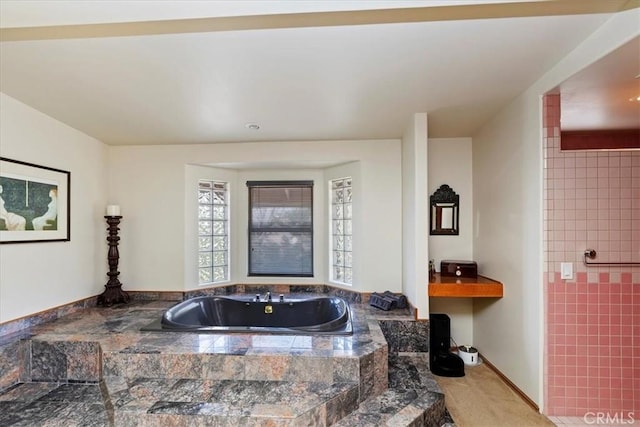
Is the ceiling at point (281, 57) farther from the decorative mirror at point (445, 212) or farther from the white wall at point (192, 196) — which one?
the decorative mirror at point (445, 212)

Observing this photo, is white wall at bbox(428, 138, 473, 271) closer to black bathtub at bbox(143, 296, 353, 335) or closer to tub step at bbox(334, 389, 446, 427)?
black bathtub at bbox(143, 296, 353, 335)

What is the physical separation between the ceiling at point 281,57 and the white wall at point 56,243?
21cm

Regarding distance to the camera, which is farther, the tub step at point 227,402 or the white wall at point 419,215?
the white wall at point 419,215

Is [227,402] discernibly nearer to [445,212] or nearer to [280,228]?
[280,228]

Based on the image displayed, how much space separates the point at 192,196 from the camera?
3748 millimetres

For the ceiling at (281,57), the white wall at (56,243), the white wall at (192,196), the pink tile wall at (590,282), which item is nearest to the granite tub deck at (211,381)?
the white wall at (56,243)

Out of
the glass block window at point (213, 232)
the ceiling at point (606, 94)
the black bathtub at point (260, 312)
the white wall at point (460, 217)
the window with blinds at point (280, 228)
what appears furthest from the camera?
the window with blinds at point (280, 228)

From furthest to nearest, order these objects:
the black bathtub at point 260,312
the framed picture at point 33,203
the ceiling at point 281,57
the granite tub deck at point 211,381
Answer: the black bathtub at point 260,312 → the framed picture at point 33,203 → the granite tub deck at point 211,381 → the ceiling at point 281,57

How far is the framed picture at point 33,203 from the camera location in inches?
96.3

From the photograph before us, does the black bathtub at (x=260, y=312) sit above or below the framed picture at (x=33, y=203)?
below

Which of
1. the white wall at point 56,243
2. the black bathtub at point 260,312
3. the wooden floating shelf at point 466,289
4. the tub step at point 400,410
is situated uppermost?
the white wall at point 56,243

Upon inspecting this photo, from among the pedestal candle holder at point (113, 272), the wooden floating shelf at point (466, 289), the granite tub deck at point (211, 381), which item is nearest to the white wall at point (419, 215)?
the wooden floating shelf at point (466, 289)

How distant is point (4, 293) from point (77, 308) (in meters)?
0.80

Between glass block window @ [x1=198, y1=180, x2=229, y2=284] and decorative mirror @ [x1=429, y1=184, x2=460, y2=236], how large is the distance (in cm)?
256
